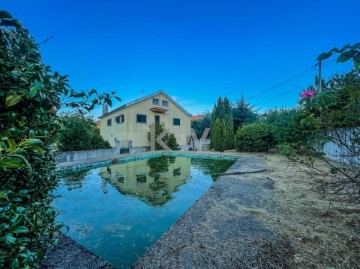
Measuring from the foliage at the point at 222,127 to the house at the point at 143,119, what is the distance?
4487mm

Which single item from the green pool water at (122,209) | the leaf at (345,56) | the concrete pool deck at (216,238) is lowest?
the green pool water at (122,209)

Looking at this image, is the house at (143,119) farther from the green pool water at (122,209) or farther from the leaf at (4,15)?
the leaf at (4,15)

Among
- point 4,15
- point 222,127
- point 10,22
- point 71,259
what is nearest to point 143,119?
point 222,127

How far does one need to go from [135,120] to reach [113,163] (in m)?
7.33

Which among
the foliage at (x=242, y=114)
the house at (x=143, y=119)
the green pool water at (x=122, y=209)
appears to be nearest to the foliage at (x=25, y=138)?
the green pool water at (x=122, y=209)

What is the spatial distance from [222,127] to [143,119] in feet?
26.0

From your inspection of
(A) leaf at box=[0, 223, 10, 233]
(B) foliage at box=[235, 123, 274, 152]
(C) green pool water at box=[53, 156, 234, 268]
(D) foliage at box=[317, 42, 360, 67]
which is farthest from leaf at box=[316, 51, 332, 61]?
(B) foliage at box=[235, 123, 274, 152]

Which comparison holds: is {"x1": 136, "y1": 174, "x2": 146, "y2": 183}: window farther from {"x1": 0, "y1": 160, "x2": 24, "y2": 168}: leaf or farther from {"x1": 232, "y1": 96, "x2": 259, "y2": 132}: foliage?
{"x1": 232, "y1": 96, "x2": 259, "y2": 132}: foliage

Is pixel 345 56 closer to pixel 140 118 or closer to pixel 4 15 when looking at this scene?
pixel 4 15

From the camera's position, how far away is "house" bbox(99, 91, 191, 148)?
1650 cm

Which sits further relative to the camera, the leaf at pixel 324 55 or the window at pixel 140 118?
the window at pixel 140 118

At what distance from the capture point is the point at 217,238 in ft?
7.09

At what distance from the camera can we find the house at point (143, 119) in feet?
54.1

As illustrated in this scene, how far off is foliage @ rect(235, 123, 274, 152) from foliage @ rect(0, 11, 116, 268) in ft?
44.2
